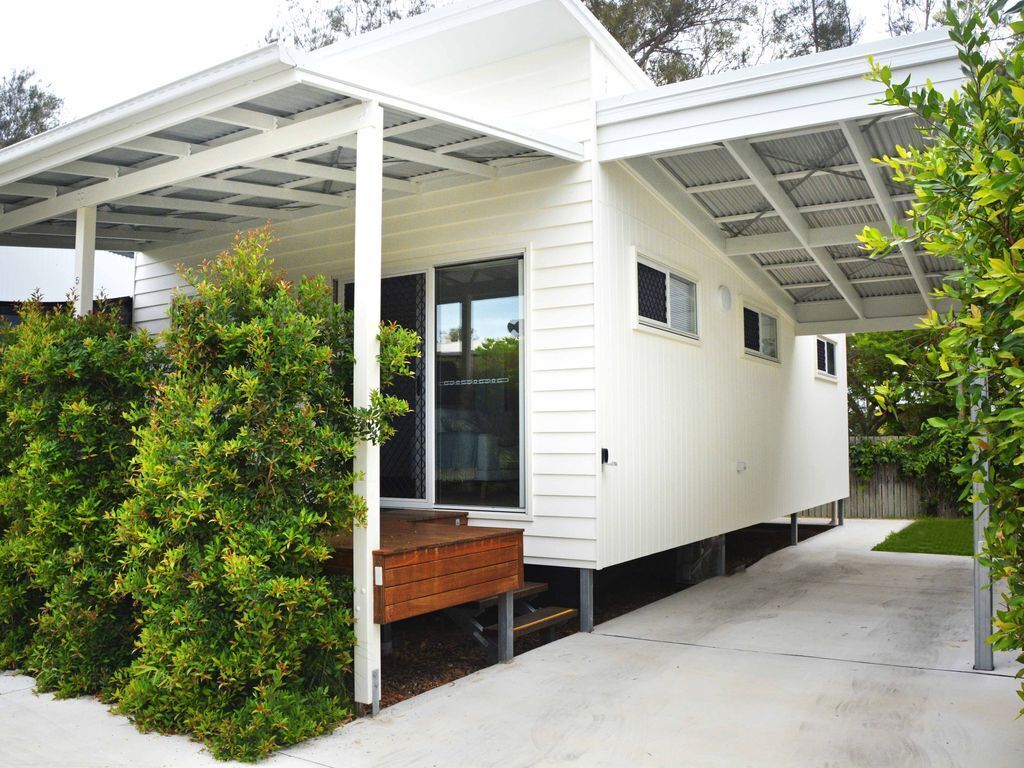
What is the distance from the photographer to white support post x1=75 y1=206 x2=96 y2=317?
18.5 ft

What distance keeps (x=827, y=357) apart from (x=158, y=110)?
32.4ft

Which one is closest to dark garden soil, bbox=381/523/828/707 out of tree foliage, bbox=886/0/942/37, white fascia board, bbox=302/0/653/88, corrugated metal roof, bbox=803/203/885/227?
corrugated metal roof, bbox=803/203/885/227

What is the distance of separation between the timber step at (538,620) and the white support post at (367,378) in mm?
1205

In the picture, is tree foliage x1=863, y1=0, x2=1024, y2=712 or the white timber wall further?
the white timber wall

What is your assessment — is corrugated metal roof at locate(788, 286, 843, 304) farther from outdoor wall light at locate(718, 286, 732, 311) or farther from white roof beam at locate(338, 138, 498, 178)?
white roof beam at locate(338, 138, 498, 178)

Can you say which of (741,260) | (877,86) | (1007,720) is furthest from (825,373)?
(1007,720)

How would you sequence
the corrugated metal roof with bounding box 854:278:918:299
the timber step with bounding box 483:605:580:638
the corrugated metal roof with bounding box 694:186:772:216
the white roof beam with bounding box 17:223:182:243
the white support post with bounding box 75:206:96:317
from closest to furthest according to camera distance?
the timber step with bounding box 483:605:580:638
the white support post with bounding box 75:206:96:317
the white roof beam with bounding box 17:223:182:243
the corrugated metal roof with bounding box 694:186:772:216
the corrugated metal roof with bounding box 854:278:918:299

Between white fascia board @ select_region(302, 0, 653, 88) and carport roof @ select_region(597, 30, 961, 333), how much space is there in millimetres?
558

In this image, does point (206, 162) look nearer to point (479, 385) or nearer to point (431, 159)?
point (431, 159)

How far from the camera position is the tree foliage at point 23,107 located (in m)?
17.0

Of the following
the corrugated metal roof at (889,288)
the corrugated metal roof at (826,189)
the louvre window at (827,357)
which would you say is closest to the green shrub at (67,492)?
the corrugated metal roof at (826,189)

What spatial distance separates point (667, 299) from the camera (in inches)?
271

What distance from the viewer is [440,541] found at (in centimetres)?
446

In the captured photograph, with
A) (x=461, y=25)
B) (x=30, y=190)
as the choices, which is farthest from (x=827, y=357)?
(x=30, y=190)
